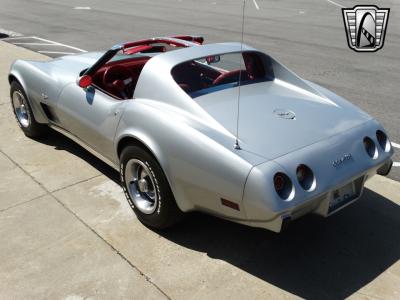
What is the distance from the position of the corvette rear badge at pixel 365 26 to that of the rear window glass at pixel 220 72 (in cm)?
805

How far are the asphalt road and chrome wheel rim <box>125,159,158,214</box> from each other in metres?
2.74

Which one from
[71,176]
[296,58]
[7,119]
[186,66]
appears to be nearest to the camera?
[186,66]

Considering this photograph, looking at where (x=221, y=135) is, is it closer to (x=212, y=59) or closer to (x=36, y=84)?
(x=212, y=59)

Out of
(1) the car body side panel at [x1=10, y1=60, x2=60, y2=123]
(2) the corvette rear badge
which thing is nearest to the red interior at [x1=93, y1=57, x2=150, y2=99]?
(1) the car body side panel at [x1=10, y1=60, x2=60, y2=123]

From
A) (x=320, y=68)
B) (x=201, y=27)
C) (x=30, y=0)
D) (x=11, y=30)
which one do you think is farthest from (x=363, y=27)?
(x=30, y=0)

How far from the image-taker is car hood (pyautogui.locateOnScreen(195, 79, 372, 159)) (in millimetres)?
3381

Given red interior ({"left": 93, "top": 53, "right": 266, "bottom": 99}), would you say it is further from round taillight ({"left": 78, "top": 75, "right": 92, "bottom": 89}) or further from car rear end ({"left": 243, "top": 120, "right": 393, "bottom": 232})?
car rear end ({"left": 243, "top": 120, "right": 393, "bottom": 232})

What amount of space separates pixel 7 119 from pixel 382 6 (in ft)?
61.7

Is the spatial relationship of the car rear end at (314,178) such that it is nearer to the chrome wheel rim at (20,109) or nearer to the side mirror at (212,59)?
the side mirror at (212,59)

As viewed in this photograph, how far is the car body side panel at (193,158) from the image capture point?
3.18 meters

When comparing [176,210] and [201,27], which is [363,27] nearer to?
[201,27]

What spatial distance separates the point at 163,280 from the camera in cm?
341

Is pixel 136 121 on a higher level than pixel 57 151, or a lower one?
higher

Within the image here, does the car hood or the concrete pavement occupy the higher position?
the car hood
